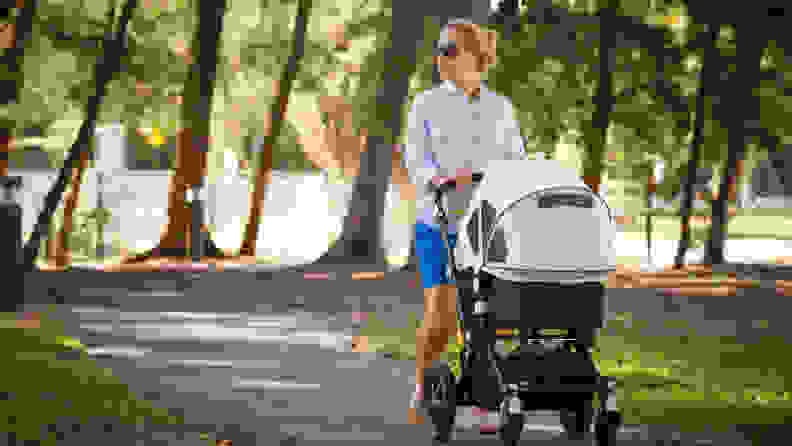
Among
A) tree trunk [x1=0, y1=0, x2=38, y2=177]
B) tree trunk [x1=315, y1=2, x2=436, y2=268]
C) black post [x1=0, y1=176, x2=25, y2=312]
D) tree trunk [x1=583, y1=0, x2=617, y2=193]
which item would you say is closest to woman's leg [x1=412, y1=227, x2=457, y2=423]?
black post [x1=0, y1=176, x2=25, y2=312]

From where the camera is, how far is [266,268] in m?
29.9

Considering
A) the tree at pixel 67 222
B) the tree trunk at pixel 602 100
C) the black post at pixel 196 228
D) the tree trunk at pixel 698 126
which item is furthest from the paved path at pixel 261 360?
the tree trunk at pixel 698 126

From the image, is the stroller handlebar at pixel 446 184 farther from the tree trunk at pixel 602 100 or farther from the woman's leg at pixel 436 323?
the tree trunk at pixel 602 100

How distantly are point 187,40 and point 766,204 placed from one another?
193ft

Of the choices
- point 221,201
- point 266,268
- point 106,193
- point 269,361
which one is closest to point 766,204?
point 221,201

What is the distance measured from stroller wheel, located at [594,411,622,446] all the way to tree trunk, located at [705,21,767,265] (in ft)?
82.3

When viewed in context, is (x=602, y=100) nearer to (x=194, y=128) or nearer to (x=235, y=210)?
(x=194, y=128)

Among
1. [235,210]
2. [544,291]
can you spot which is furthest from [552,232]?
[235,210]

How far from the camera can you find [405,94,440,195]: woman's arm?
9438 mm

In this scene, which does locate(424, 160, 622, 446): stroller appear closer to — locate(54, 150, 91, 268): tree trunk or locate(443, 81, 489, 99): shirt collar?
locate(443, 81, 489, 99): shirt collar

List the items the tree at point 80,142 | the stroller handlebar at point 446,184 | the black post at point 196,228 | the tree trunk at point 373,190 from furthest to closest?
1. the black post at point 196,228
2. the tree trunk at point 373,190
3. the tree at point 80,142
4. the stroller handlebar at point 446,184

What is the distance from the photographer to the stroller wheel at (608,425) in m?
8.21

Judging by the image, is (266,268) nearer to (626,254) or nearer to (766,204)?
(626,254)

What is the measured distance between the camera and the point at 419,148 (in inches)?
375
